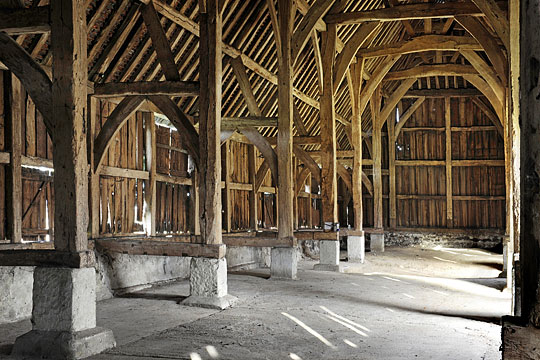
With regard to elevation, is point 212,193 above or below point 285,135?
below

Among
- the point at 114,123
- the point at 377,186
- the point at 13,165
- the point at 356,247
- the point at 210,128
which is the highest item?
the point at 114,123

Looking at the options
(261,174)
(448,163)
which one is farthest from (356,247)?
(448,163)

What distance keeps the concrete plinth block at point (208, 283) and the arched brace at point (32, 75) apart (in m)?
2.89

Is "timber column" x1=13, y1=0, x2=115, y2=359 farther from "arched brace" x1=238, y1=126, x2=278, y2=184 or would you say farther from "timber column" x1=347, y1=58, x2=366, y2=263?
"timber column" x1=347, y1=58, x2=366, y2=263

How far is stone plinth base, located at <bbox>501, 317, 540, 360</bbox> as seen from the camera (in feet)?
7.35

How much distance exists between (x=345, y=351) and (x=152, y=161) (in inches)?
256

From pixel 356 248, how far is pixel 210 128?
8391mm

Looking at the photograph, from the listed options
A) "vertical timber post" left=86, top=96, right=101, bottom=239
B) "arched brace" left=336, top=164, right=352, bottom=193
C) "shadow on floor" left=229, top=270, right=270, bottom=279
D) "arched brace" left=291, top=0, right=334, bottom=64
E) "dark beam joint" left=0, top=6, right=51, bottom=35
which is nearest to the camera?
"dark beam joint" left=0, top=6, right=51, bottom=35

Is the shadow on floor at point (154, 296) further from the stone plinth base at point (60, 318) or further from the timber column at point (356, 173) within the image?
the timber column at point (356, 173)

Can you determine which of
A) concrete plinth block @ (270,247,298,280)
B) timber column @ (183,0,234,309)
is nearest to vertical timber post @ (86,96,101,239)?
timber column @ (183,0,234,309)

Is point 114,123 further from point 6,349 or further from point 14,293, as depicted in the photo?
point 6,349

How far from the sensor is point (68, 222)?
16.5 feet

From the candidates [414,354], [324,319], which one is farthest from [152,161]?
[414,354]

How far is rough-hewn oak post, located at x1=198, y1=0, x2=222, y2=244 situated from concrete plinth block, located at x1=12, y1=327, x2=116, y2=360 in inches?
97.5
